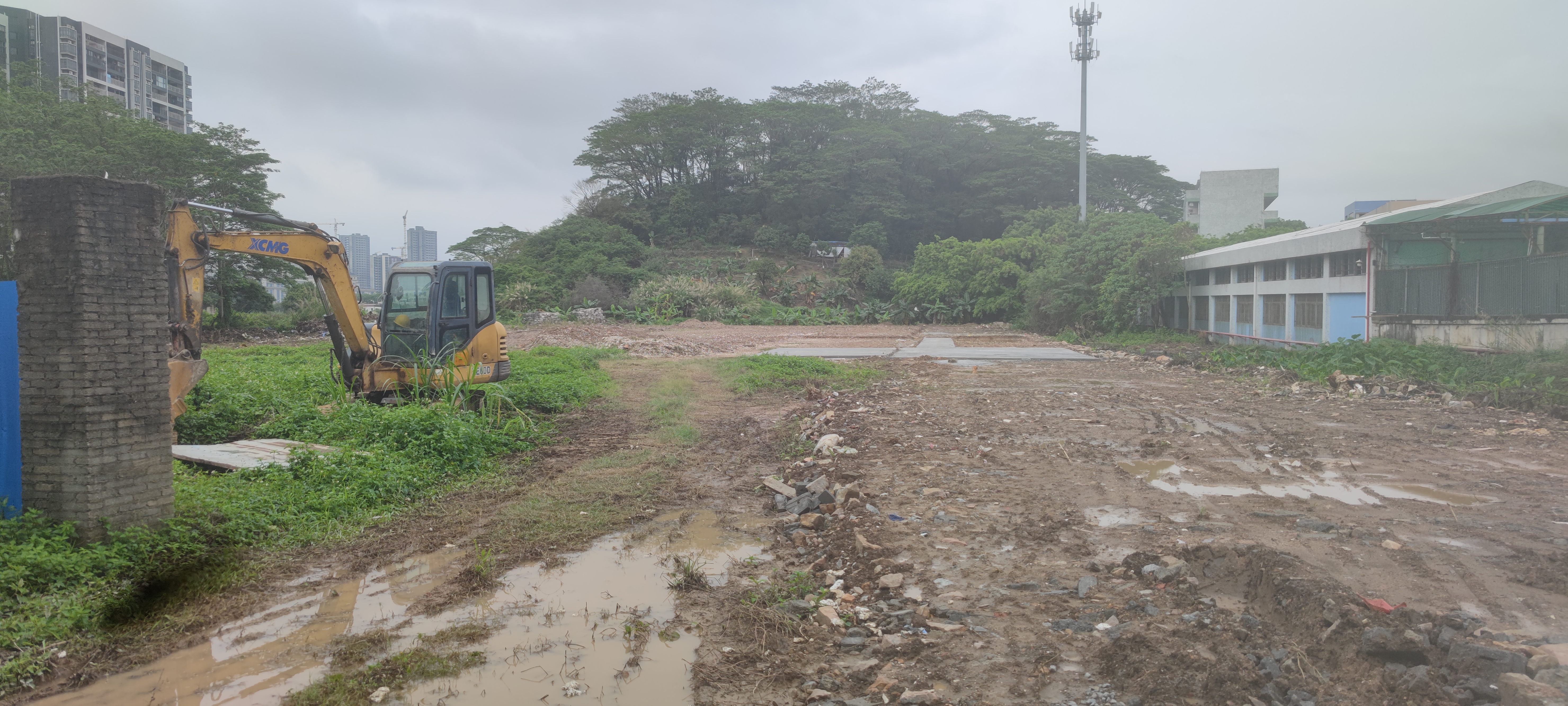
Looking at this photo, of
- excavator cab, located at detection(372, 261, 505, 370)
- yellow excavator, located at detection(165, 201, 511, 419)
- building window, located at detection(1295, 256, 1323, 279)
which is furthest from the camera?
building window, located at detection(1295, 256, 1323, 279)

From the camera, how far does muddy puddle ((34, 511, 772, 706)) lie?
3.46 meters

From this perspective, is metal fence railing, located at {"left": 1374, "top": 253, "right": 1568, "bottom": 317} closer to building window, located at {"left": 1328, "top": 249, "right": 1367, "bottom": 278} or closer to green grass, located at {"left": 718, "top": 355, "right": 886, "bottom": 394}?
building window, located at {"left": 1328, "top": 249, "right": 1367, "bottom": 278}

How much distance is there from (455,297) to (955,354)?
13.7 metres

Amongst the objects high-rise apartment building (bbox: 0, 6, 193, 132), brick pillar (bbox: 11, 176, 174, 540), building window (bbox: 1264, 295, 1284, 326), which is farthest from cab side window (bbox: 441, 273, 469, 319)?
high-rise apartment building (bbox: 0, 6, 193, 132)

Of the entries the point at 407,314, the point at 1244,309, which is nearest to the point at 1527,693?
the point at 407,314

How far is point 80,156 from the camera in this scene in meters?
21.8

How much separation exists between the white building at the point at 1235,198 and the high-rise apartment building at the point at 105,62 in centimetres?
5223

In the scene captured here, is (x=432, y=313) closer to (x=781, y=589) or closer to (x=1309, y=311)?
(x=781, y=589)

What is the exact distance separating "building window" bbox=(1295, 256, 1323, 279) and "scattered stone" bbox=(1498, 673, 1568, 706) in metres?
17.2

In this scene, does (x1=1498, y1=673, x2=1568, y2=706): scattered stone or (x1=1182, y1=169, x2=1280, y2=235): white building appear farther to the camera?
(x1=1182, y1=169, x2=1280, y2=235): white building

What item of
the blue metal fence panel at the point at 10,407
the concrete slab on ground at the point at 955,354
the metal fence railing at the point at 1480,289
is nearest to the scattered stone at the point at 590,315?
the concrete slab on ground at the point at 955,354

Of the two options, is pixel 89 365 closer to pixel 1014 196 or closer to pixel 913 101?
pixel 1014 196

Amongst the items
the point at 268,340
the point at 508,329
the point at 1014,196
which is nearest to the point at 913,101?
the point at 1014,196

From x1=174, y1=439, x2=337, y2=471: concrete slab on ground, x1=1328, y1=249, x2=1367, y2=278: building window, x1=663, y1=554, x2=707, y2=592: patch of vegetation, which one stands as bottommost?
x1=663, y1=554, x2=707, y2=592: patch of vegetation
